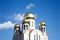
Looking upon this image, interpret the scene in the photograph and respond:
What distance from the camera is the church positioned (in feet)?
114

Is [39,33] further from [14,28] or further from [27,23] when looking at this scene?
[14,28]

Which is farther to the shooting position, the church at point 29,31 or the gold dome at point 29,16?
the gold dome at point 29,16

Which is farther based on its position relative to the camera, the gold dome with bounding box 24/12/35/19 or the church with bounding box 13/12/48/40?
the gold dome with bounding box 24/12/35/19

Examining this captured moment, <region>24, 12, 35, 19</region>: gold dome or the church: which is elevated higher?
<region>24, 12, 35, 19</region>: gold dome

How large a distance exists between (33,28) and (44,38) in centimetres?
Answer: 217

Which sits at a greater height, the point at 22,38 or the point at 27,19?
the point at 27,19

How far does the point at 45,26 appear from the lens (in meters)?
37.0

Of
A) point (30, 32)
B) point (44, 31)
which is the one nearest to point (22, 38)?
point (30, 32)

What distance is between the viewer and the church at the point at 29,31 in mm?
34781

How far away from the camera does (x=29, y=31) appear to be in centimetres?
3509

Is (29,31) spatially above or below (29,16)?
below

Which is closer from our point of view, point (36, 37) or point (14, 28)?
point (36, 37)

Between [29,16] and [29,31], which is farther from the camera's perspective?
[29,16]

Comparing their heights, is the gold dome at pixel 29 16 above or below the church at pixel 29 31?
above
